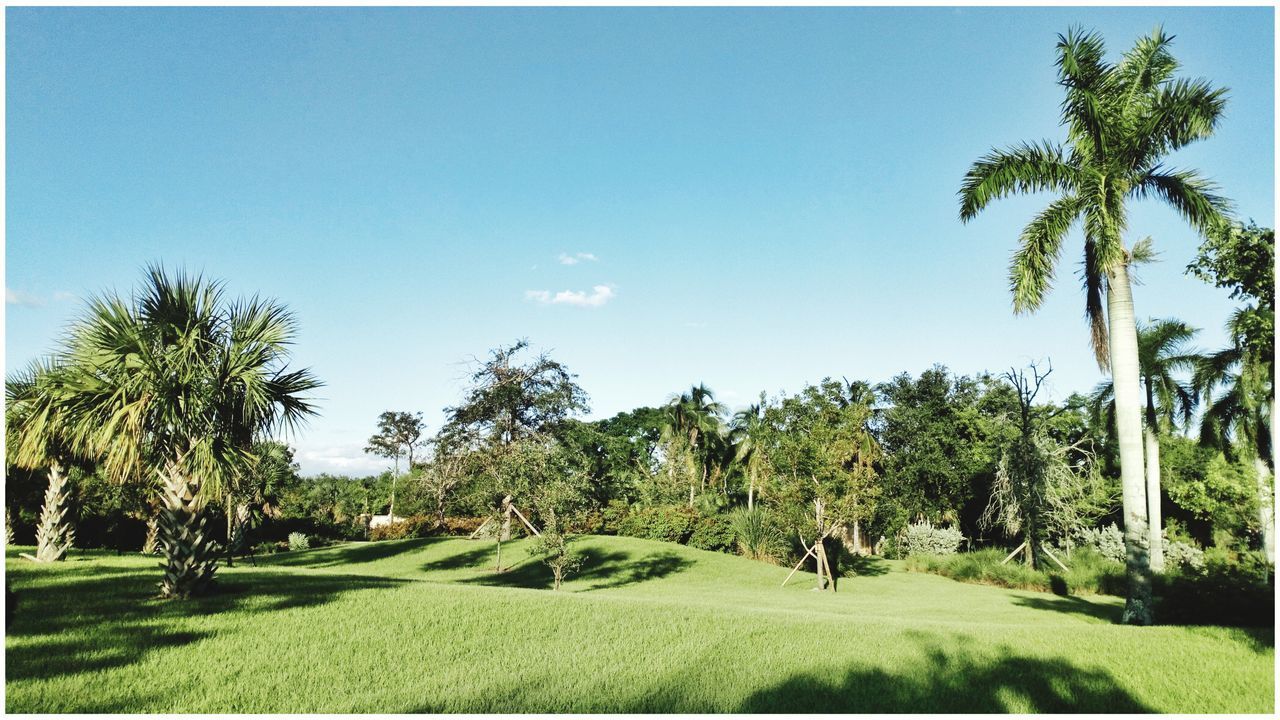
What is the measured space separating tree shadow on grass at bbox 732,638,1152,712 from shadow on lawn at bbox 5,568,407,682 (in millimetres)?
7141

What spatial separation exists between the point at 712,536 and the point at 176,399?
87.7ft

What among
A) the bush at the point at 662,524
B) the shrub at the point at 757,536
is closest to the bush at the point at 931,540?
the shrub at the point at 757,536

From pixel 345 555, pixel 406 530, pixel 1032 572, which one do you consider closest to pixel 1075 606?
pixel 1032 572

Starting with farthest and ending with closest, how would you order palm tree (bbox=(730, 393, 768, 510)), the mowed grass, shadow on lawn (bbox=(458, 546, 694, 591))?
palm tree (bbox=(730, 393, 768, 510))
shadow on lawn (bbox=(458, 546, 694, 591))
the mowed grass

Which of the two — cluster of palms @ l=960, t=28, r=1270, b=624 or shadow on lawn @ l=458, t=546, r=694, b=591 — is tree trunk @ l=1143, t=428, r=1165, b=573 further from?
shadow on lawn @ l=458, t=546, r=694, b=591

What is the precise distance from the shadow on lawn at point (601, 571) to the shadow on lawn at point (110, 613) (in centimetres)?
1180

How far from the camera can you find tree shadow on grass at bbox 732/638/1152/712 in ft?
23.9

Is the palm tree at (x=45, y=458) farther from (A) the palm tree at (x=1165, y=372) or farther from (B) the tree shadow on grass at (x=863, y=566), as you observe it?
(A) the palm tree at (x=1165, y=372)

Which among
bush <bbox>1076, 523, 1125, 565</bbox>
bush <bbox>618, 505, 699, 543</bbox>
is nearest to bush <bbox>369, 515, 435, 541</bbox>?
bush <bbox>618, 505, 699, 543</bbox>

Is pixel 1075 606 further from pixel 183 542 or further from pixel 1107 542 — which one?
pixel 183 542

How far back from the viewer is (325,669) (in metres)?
7.59

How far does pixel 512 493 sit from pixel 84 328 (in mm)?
12389

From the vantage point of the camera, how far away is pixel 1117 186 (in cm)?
1440

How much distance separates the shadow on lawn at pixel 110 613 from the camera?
7.23 m
